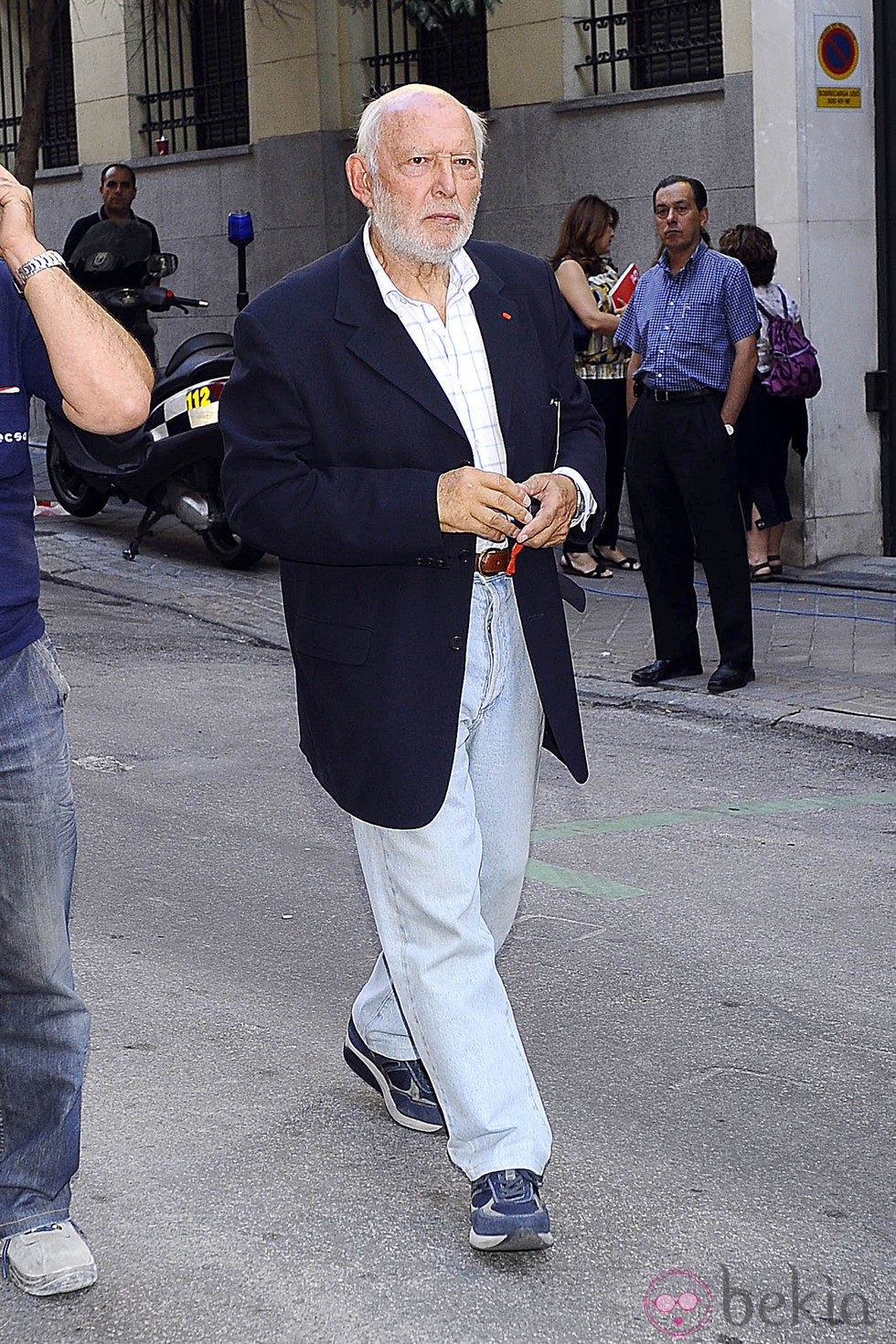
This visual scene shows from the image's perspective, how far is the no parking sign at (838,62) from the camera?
10586 mm

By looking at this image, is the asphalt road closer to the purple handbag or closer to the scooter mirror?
the purple handbag

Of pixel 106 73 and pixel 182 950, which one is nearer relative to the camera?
pixel 182 950

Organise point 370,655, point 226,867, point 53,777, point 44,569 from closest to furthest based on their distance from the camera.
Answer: point 53,777 < point 370,655 < point 226,867 < point 44,569

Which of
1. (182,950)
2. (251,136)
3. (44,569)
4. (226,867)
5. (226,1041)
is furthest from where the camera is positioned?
(251,136)

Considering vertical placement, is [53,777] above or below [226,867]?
above

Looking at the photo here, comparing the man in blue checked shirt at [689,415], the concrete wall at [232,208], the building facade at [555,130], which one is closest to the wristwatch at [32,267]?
the man in blue checked shirt at [689,415]

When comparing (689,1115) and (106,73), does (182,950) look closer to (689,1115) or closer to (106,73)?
(689,1115)

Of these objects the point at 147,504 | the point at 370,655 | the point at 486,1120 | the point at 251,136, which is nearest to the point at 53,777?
the point at 370,655

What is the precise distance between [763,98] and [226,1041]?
7.96m

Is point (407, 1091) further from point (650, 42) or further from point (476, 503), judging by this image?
point (650, 42)

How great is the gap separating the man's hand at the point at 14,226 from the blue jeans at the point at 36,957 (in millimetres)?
645

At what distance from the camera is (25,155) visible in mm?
14203

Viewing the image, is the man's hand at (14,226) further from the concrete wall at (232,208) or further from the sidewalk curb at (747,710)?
the concrete wall at (232,208)

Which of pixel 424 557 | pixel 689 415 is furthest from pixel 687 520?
pixel 424 557
